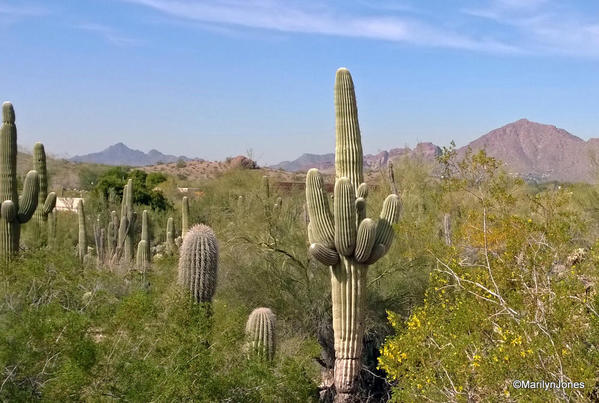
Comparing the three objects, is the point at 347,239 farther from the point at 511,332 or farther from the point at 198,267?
the point at 511,332

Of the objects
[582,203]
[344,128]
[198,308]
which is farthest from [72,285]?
[582,203]

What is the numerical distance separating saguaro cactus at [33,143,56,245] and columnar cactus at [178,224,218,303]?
757 cm

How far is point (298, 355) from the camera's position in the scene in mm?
9039

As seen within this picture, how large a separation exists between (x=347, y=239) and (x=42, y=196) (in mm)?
8463

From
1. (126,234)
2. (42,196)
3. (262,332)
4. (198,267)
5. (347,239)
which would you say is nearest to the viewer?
(262,332)

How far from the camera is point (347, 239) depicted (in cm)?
909

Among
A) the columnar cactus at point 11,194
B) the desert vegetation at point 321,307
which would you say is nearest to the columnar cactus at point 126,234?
the desert vegetation at point 321,307

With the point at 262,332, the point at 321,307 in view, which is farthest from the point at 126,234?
the point at 262,332

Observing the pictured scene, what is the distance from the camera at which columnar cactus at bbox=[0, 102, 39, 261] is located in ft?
37.0

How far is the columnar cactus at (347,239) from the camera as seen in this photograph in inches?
357

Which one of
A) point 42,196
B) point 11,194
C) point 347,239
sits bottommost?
point 347,239

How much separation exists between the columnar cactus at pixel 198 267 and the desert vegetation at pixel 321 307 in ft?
0.06

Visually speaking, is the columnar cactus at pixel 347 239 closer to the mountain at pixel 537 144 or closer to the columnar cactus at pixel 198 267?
the columnar cactus at pixel 198 267

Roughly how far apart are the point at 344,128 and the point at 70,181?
1906 inches
